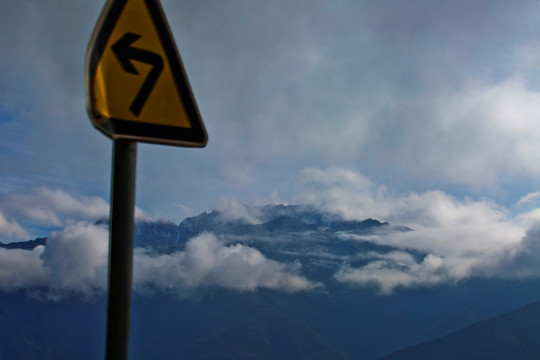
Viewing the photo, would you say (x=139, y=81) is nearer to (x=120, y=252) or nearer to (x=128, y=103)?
(x=128, y=103)

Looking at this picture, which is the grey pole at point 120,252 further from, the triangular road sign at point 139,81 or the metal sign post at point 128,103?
the triangular road sign at point 139,81

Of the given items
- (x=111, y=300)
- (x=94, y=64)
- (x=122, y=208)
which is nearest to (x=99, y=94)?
(x=94, y=64)

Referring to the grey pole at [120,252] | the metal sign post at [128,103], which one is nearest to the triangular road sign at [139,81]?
the metal sign post at [128,103]

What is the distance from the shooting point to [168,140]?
284 centimetres

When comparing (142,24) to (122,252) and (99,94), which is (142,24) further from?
(122,252)

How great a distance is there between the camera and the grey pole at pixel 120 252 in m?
2.59

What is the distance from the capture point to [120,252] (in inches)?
103

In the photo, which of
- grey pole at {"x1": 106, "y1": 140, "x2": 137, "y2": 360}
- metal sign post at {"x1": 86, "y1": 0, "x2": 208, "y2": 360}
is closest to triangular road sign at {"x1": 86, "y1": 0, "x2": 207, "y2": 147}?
metal sign post at {"x1": 86, "y1": 0, "x2": 208, "y2": 360}

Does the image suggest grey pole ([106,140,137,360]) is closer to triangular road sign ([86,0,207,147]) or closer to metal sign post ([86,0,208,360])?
metal sign post ([86,0,208,360])

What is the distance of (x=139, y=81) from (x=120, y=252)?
97 centimetres

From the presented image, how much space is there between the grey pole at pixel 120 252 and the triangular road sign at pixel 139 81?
6.3 inches

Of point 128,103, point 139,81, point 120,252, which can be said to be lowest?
point 120,252

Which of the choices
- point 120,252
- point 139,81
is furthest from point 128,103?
point 120,252

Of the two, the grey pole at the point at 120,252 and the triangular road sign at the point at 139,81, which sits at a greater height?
the triangular road sign at the point at 139,81
